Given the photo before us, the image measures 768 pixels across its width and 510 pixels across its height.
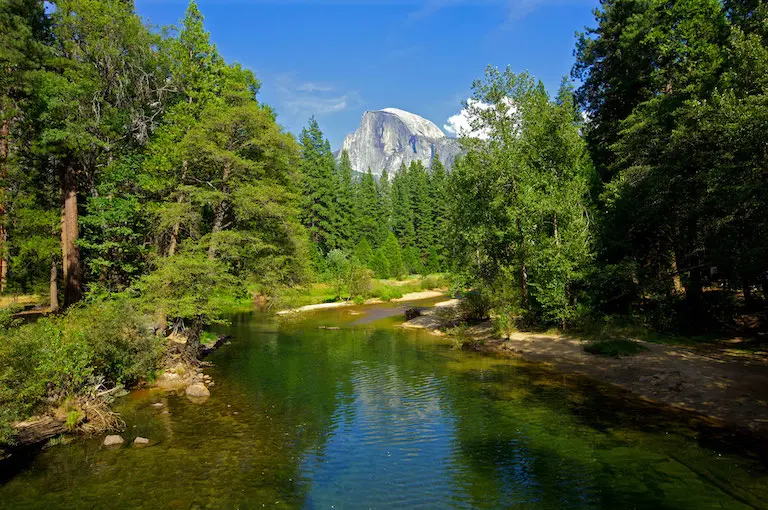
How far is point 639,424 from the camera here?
1232 cm

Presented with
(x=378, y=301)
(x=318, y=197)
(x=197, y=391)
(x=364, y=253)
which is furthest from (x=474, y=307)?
(x=318, y=197)

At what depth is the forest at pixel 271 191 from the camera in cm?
1633

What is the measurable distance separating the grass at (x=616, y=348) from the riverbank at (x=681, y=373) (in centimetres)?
26

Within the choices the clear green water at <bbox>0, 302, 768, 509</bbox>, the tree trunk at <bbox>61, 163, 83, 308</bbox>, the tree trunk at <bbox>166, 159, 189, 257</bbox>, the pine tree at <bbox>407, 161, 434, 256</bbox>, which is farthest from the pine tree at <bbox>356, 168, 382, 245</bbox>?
the clear green water at <bbox>0, 302, 768, 509</bbox>

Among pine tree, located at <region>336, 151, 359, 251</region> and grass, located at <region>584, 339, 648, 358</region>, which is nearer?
grass, located at <region>584, 339, 648, 358</region>

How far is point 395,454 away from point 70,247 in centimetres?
1779

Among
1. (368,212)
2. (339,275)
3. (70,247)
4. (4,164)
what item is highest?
(368,212)

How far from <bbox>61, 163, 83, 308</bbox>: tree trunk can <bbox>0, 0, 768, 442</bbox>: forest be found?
0.25 feet

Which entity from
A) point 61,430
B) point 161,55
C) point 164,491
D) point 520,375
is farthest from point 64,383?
point 161,55

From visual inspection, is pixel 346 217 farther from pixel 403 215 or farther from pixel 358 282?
pixel 358 282

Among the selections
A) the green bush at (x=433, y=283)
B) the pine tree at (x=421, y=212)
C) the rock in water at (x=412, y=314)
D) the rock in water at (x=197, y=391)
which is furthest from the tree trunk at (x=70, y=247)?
the pine tree at (x=421, y=212)

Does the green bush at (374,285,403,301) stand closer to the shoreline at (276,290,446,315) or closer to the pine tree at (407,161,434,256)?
the shoreline at (276,290,446,315)

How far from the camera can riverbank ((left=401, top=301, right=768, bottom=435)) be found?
12.7 meters

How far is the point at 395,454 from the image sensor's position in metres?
10.9
